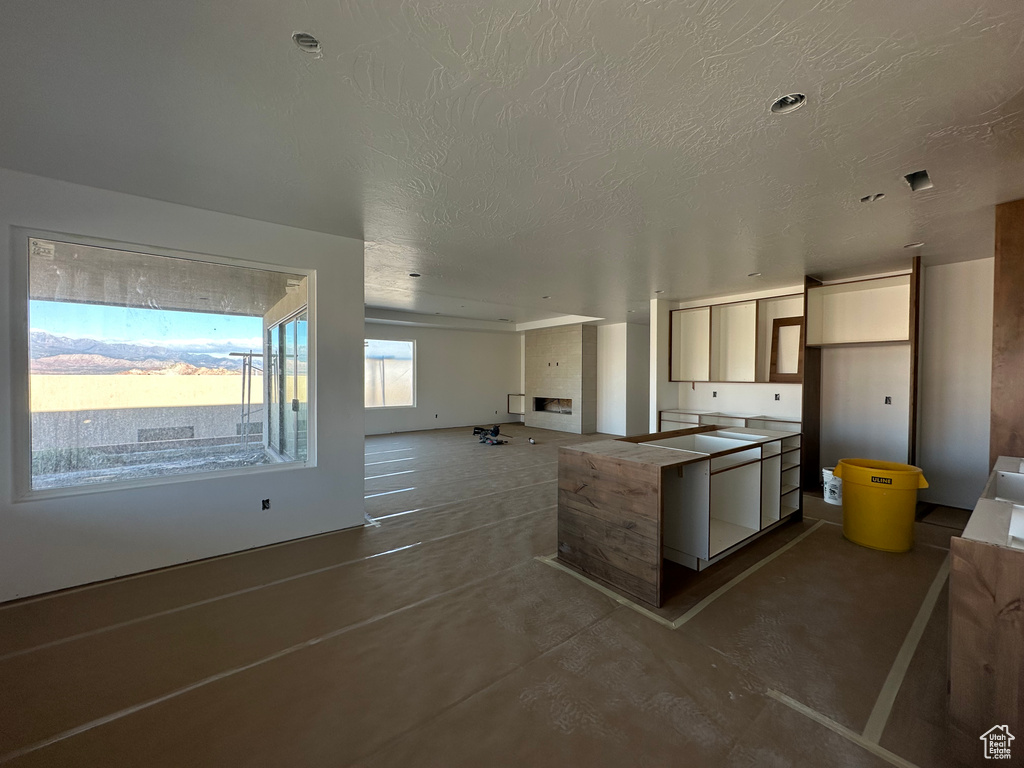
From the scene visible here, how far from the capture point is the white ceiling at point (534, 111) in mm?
1407

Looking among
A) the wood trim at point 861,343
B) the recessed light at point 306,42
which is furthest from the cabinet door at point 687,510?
the wood trim at point 861,343

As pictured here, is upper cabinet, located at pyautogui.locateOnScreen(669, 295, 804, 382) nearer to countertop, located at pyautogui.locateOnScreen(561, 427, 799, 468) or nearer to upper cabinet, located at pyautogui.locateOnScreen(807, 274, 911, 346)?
upper cabinet, located at pyautogui.locateOnScreen(807, 274, 911, 346)

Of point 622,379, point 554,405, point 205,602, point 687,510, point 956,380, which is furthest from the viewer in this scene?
point 554,405

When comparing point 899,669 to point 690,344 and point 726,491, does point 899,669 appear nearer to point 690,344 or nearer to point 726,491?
point 726,491

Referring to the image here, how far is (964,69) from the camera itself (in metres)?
Answer: 1.62

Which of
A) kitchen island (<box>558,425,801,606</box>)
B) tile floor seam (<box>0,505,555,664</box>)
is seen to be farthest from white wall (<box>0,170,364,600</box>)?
kitchen island (<box>558,425,801,606</box>)

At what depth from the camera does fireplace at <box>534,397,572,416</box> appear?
10133 millimetres

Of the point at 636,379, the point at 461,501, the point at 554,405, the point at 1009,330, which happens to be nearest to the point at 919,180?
the point at 1009,330

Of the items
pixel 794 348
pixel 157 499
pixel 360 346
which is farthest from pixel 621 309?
pixel 157 499

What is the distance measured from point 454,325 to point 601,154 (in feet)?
25.7

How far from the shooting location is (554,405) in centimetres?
1073

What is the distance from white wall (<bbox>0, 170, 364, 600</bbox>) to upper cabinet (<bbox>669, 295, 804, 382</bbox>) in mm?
5145

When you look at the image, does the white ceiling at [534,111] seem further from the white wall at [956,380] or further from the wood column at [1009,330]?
the white wall at [956,380]

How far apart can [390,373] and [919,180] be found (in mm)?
9144
